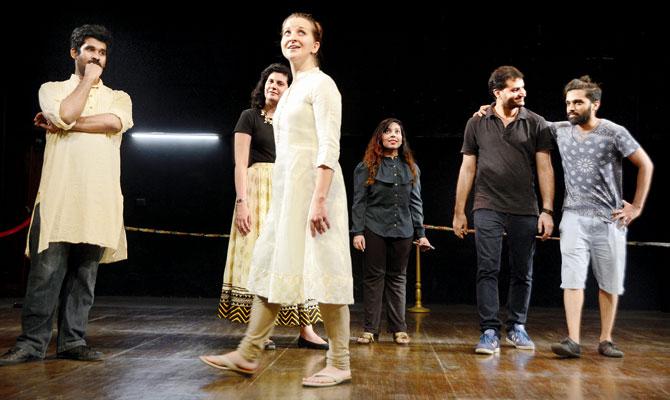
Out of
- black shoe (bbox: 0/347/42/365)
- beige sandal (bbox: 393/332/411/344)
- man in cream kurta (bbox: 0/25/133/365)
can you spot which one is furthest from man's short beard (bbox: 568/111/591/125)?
black shoe (bbox: 0/347/42/365)

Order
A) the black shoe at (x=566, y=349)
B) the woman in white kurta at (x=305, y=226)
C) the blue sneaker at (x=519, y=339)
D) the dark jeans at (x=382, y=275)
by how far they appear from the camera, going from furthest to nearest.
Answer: the dark jeans at (x=382, y=275)
the blue sneaker at (x=519, y=339)
the black shoe at (x=566, y=349)
the woman in white kurta at (x=305, y=226)

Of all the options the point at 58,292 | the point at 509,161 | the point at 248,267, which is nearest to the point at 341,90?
the point at 509,161

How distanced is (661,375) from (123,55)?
5590mm

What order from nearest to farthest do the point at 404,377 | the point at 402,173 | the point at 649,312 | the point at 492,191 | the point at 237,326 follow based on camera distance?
the point at 404,377 → the point at 492,191 → the point at 402,173 → the point at 237,326 → the point at 649,312

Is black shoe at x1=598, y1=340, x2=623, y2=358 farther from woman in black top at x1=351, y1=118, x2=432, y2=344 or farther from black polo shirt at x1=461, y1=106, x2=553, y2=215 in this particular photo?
woman in black top at x1=351, y1=118, x2=432, y2=344

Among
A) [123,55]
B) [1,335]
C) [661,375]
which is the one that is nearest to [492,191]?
[661,375]

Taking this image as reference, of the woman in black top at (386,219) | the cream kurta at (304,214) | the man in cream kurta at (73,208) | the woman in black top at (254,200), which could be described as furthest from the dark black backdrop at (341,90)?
the cream kurta at (304,214)

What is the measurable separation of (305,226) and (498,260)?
4.79 feet

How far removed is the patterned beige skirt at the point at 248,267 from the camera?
3279mm

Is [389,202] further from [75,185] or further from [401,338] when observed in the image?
[75,185]

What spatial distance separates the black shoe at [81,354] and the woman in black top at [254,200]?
27.4 inches

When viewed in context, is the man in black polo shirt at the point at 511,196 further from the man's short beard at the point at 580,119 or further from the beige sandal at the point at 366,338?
the beige sandal at the point at 366,338

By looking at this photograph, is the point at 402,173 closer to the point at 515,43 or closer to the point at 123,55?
the point at 515,43

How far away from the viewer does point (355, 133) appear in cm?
636
